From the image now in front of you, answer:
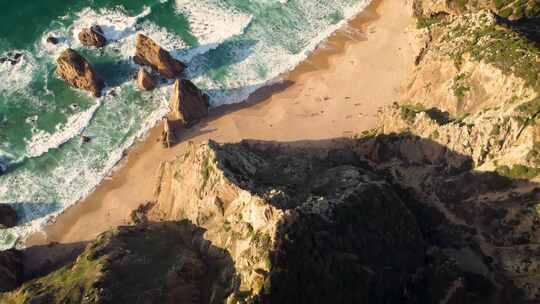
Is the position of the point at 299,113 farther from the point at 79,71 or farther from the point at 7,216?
the point at 7,216

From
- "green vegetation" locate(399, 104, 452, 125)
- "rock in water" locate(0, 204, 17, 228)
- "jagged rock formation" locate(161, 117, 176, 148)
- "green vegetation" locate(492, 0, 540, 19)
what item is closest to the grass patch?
"green vegetation" locate(399, 104, 452, 125)

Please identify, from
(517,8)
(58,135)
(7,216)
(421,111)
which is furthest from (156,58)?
(517,8)

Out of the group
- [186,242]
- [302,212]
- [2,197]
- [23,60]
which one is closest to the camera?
[302,212]

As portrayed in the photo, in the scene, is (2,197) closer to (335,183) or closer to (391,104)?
(335,183)

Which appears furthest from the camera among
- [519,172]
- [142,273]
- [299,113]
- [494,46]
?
[299,113]

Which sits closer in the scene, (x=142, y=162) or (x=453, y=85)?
(x=453, y=85)

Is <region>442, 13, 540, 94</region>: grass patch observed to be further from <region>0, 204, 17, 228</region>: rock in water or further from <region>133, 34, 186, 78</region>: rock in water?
<region>0, 204, 17, 228</region>: rock in water

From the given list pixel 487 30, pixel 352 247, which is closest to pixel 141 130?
pixel 352 247
